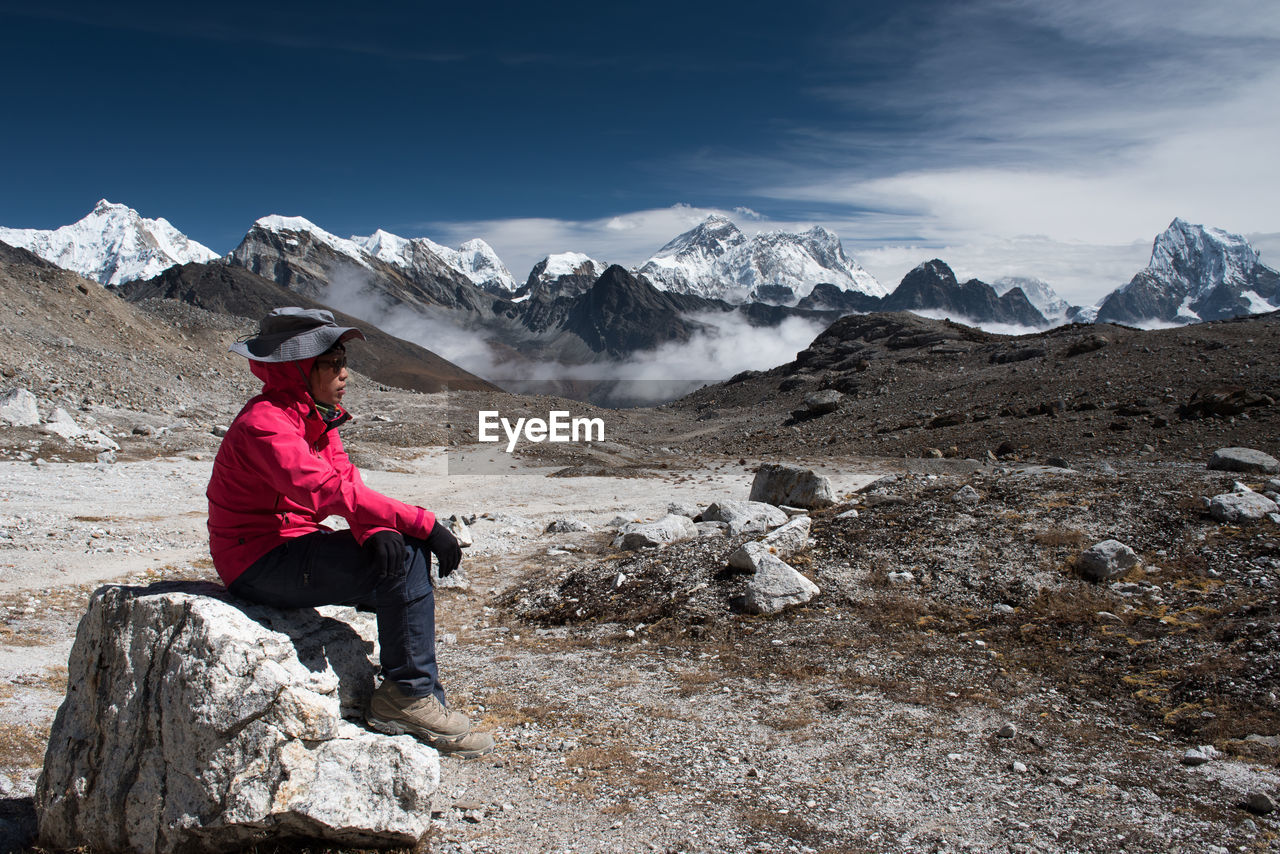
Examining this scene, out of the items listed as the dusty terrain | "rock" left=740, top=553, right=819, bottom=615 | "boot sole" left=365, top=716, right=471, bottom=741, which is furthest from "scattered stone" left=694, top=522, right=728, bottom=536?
"boot sole" left=365, top=716, right=471, bottom=741

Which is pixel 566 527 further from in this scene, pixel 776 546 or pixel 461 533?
pixel 776 546

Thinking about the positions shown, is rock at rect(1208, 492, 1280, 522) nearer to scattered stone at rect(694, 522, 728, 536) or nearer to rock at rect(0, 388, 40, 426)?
scattered stone at rect(694, 522, 728, 536)

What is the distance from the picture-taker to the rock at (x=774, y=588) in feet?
29.3

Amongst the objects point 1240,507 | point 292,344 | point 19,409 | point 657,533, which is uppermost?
point 292,344

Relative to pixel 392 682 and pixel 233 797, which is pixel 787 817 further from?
pixel 233 797

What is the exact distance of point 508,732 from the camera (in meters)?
5.81

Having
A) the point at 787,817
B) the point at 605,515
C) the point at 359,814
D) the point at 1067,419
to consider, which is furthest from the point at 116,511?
the point at 1067,419

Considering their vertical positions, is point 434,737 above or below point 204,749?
below

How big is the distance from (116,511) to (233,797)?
555 inches

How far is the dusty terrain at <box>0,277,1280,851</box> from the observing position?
15.2ft

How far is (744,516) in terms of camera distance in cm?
1423

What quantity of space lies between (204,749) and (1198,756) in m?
6.53

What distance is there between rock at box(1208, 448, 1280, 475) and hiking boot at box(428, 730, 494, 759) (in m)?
18.9

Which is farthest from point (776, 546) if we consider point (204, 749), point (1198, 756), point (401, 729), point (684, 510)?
point (204, 749)
